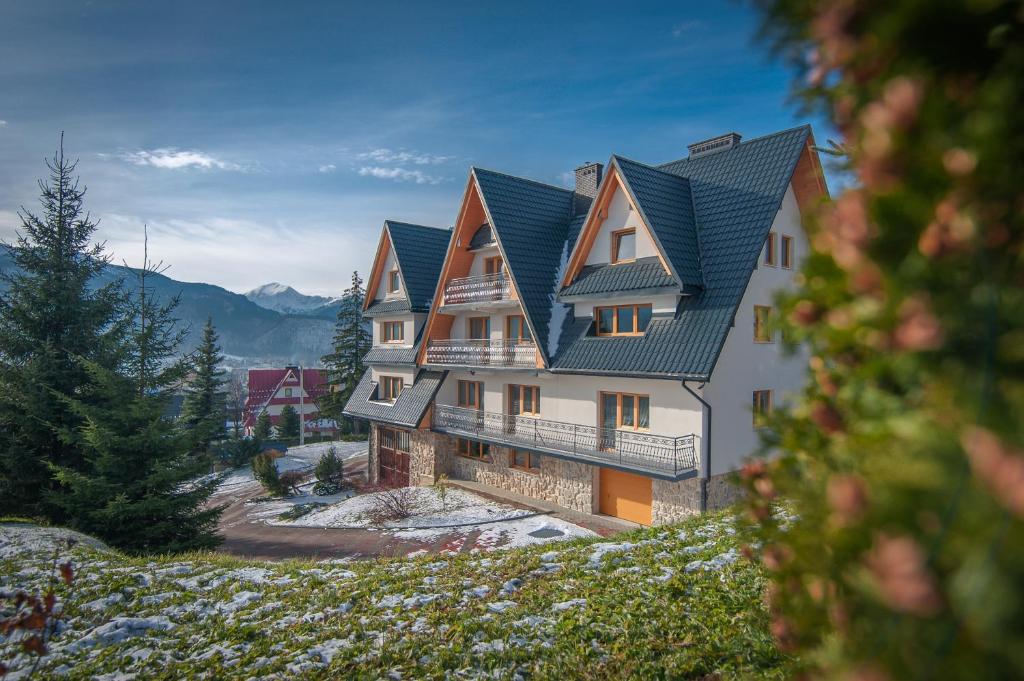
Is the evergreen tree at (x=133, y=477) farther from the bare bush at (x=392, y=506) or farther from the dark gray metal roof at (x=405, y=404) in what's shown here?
the dark gray metal roof at (x=405, y=404)

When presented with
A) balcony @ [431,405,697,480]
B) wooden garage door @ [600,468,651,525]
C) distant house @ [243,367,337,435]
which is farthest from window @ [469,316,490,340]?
distant house @ [243,367,337,435]

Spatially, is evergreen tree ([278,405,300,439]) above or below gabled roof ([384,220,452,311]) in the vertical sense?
below

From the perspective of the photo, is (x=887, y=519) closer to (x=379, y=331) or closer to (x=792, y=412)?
(x=792, y=412)

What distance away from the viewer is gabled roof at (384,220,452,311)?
23297mm

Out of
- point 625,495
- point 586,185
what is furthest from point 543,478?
point 586,185

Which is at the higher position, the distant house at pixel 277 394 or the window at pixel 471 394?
the window at pixel 471 394

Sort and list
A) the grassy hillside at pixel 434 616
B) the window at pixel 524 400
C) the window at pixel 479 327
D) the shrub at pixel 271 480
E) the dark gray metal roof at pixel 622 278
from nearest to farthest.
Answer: the grassy hillside at pixel 434 616 < the dark gray metal roof at pixel 622 278 < the window at pixel 524 400 < the window at pixel 479 327 < the shrub at pixel 271 480

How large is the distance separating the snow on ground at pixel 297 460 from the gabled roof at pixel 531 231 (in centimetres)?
1678

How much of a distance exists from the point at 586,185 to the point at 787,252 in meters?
8.06

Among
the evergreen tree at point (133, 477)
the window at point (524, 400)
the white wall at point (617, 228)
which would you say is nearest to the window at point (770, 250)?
the white wall at point (617, 228)

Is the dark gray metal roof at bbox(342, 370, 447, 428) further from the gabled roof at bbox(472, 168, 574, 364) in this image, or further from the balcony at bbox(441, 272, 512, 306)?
the gabled roof at bbox(472, 168, 574, 364)

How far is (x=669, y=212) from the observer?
15930 millimetres

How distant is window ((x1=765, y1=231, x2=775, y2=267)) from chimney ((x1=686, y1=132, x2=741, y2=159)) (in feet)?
12.4

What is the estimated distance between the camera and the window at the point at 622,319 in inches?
610
